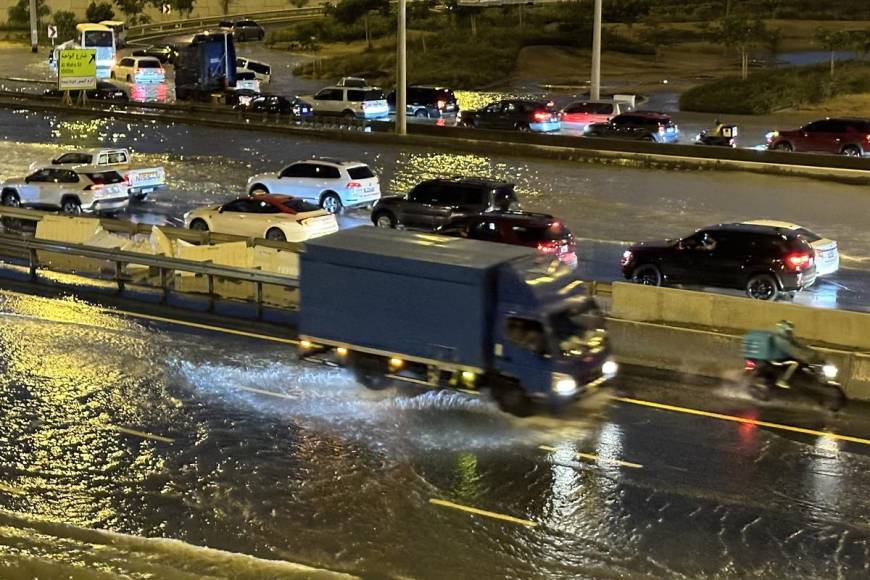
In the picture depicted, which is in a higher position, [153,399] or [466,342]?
[466,342]

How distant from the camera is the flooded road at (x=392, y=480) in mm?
10922

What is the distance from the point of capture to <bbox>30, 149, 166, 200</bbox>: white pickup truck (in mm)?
32688

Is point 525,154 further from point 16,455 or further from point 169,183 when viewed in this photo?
point 16,455

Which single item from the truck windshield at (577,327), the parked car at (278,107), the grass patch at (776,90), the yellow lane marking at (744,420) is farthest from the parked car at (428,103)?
the truck windshield at (577,327)

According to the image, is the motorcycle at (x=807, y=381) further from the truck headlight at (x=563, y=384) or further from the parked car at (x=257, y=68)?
the parked car at (x=257, y=68)

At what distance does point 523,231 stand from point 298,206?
6.11 m

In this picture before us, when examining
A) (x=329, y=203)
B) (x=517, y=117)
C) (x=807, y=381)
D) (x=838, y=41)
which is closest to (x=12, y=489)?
(x=807, y=381)

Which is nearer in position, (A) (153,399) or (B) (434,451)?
(B) (434,451)

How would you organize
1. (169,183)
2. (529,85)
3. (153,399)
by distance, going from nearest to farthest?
(153,399)
(169,183)
(529,85)

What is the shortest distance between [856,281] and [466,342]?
1200cm

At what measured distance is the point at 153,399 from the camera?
15852 millimetres

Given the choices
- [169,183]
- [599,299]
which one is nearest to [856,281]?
[599,299]

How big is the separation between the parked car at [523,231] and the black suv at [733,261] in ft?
4.57

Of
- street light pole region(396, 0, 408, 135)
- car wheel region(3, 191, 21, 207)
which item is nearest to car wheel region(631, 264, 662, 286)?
car wheel region(3, 191, 21, 207)
